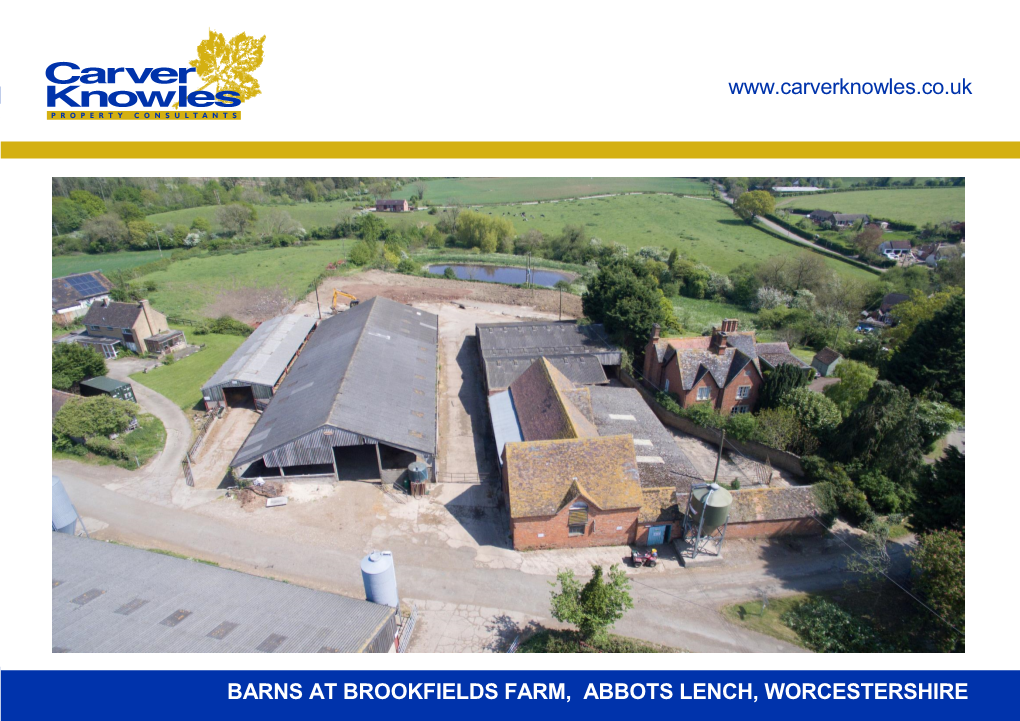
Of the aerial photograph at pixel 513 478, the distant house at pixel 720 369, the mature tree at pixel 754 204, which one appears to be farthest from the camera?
the mature tree at pixel 754 204

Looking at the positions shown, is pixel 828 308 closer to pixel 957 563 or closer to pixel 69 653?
pixel 957 563

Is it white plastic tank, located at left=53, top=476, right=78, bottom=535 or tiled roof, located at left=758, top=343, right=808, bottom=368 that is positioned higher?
tiled roof, located at left=758, top=343, right=808, bottom=368

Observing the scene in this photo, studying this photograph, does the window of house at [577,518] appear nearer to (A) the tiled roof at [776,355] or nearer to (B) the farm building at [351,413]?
(B) the farm building at [351,413]

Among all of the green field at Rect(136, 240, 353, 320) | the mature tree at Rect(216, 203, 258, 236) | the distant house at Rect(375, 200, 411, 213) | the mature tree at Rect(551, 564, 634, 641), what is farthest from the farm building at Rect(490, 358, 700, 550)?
the distant house at Rect(375, 200, 411, 213)

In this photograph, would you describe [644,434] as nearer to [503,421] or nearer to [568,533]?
[503,421]

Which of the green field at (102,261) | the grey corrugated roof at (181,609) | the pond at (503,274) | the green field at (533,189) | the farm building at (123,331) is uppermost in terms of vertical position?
the green field at (533,189)
